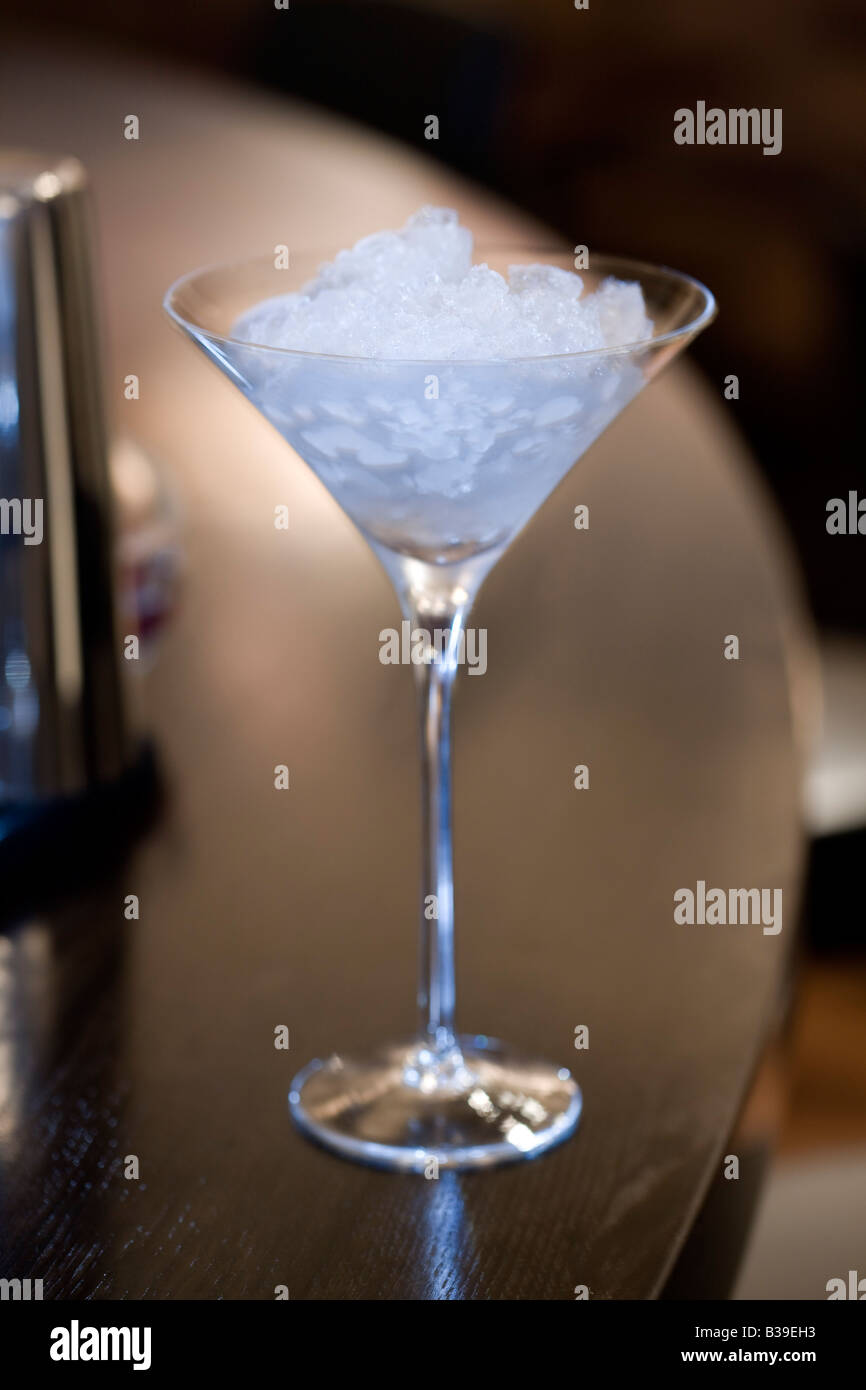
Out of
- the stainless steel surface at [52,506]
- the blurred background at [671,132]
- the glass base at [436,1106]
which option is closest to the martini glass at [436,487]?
the glass base at [436,1106]

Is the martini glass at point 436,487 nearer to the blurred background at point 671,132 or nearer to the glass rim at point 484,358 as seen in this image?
the glass rim at point 484,358

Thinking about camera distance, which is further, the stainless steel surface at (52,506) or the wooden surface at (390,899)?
the stainless steel surface at (52,506)

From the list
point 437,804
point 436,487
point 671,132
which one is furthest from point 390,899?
point 671,132

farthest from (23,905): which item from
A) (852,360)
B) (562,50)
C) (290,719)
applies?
(562,50)

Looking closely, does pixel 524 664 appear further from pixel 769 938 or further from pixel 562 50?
pixel 562 50

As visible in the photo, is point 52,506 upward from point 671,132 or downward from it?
downward

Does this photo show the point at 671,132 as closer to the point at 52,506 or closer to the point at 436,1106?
the point at 52,506

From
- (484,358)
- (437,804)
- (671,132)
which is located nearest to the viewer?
(484,358)

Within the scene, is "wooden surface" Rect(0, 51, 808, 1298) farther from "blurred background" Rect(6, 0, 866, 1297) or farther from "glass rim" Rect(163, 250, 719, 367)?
"blurred background" Rect(6, 0, 866, 1297)
